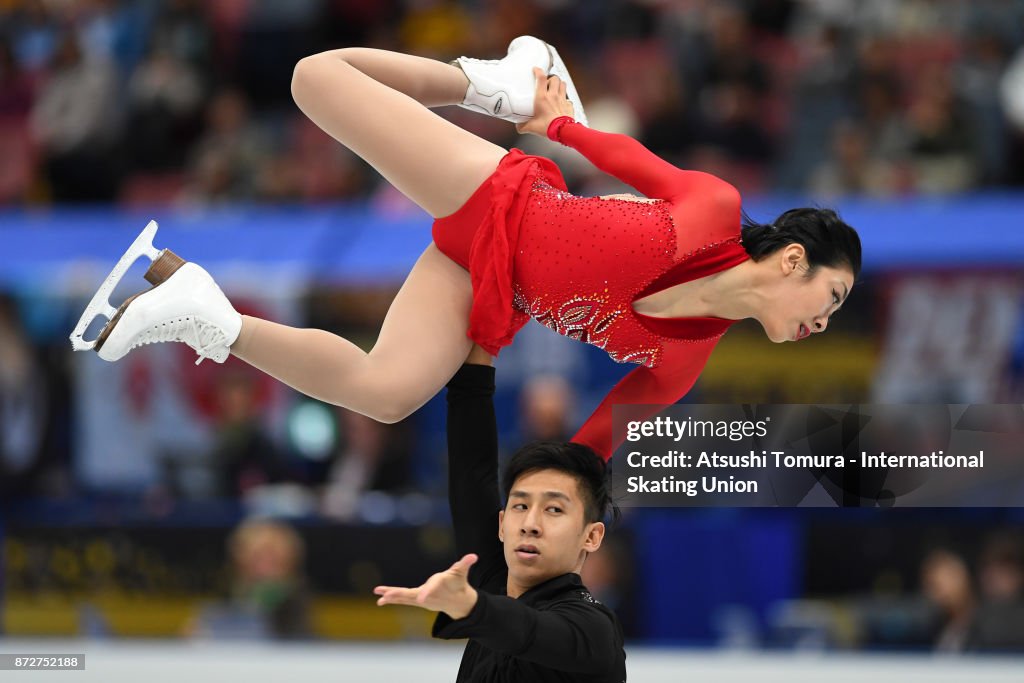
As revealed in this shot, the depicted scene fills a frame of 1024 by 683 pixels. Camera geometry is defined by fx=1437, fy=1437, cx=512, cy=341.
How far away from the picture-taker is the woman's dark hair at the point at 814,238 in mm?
3789

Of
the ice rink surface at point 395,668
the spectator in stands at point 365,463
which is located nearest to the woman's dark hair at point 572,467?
the ice rink surface at point 395,668

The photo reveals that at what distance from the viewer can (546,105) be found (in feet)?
13.5

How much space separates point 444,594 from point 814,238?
4.95ft

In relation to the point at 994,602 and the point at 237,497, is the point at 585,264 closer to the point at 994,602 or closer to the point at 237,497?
the point at 994,602

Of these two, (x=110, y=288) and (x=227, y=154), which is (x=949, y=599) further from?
(x=227, y=154)

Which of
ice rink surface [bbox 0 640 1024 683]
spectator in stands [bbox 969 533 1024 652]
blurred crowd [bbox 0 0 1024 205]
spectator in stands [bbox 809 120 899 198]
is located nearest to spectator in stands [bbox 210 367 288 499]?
blurred crowd [bbox 0 0 1024 205]

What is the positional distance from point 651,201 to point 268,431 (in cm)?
490

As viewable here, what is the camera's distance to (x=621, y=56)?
31.8 ft

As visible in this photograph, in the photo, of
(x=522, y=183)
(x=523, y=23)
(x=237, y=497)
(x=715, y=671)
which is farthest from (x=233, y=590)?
(x=523, y=23)

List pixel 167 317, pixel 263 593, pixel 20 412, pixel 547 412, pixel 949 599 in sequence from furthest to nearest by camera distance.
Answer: pixel 20 412 < pixel 547 412 < pixel 263 593 < pixel 949 599 < pixel 167 317

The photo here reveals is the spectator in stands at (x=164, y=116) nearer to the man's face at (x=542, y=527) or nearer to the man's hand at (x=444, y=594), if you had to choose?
the man's face at (x=542, y=527)

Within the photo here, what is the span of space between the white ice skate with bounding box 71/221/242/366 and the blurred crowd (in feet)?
15.0

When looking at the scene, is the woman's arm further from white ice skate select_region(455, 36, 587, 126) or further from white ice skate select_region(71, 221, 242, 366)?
white ice skate select_region(71, 221, 242, 366)

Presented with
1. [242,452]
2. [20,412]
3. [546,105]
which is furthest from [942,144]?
[20,412]
